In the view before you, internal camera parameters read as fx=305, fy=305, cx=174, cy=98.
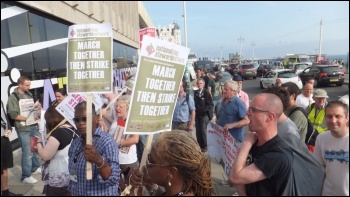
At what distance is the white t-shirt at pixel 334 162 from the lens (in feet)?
7.66

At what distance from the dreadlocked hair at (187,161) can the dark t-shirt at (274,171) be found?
0.32 meters

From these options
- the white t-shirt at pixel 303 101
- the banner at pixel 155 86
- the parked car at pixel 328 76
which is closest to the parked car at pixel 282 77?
the parked car at pixel 328 76

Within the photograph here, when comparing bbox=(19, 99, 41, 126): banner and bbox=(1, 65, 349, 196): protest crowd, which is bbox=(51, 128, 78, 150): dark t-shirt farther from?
bbox=(19, 99, 41, 126): banner

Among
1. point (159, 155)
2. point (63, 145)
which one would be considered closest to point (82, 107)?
point (63, 145)

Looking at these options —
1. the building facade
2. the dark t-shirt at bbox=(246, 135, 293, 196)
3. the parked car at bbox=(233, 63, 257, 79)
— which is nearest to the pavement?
the building facade

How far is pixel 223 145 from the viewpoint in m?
4.36

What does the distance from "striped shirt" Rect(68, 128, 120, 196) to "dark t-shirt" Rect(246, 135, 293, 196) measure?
1.07 metres

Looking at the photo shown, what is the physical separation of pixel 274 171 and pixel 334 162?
924 millimetres

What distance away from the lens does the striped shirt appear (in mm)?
2398

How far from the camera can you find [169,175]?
6.08 ft

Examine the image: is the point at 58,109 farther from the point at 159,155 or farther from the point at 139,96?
the point at 159,155

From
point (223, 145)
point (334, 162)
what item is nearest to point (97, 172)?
point (334, 162)

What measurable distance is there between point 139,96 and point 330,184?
1.69 meters

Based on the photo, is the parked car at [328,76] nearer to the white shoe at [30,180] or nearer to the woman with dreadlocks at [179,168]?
the white shoe at [30,180]
